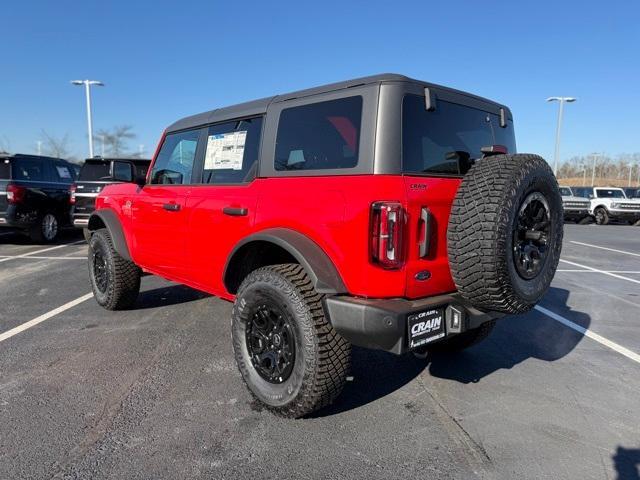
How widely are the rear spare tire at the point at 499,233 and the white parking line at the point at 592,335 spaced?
6.66 feet

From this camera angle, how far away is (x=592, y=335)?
15.0 feet

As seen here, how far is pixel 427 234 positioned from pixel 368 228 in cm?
35

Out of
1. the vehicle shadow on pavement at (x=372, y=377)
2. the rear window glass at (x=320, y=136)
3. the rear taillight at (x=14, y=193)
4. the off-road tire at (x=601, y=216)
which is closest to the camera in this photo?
the rear window glass at (x=320, y=136)

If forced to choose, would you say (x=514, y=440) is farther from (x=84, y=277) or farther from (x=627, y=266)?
(x=627, y=266)

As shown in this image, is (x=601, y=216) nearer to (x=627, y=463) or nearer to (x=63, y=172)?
(x=63, y=172)

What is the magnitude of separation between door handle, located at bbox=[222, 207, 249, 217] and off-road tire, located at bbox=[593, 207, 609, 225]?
893 inches

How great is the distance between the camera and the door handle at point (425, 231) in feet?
8.17

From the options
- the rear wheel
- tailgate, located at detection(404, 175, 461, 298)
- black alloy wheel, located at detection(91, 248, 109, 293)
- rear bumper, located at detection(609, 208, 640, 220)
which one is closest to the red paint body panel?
tailgate, located at detection(404, 175, 461, 298)

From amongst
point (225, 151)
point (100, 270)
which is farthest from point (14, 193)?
point (225, 151)

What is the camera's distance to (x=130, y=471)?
2.31m

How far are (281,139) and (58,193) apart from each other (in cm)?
960

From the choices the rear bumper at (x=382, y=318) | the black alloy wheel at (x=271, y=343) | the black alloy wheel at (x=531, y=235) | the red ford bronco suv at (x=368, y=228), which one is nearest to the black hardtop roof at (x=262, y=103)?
the red ford bronco suv at (x=368, y=228)

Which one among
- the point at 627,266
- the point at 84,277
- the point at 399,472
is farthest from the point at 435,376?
the point at 627,266

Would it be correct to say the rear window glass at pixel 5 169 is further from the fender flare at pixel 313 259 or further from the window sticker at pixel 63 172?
the fender flare at pixel 313 259
